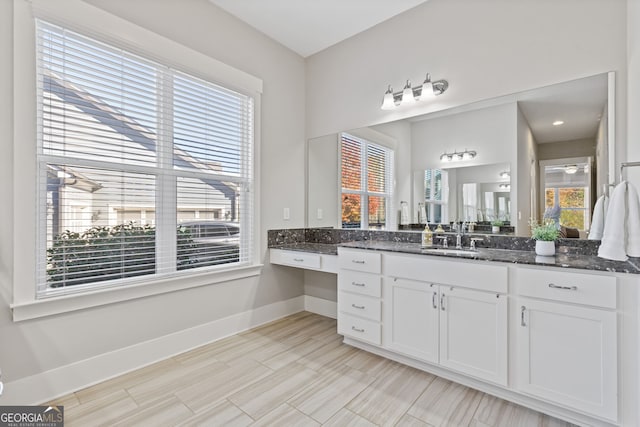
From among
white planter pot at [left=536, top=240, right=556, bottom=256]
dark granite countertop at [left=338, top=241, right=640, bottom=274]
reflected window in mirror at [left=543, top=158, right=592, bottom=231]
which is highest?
reflected window in mirror at [left=543, top=158, right=592, bottom=231]

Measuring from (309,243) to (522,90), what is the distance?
2.35 meters

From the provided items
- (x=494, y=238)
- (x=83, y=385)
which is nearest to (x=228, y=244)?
(x=83, y=385)

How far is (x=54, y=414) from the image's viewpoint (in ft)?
5.74

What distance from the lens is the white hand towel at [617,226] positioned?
62.9 inches

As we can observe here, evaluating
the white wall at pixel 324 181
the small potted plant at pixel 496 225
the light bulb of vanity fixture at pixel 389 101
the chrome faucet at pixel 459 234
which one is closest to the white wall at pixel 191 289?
the white wall at pixel 324 181

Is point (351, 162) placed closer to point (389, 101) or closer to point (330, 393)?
point (389, 101)

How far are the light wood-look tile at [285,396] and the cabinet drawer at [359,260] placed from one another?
0.70m

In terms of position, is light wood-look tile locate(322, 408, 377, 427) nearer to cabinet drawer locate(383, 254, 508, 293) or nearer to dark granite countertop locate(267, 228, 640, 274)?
cabinet drawer locate(383, 254, 508, 293)

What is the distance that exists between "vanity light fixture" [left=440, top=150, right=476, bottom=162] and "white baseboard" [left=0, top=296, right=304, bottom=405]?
2260 millimetres

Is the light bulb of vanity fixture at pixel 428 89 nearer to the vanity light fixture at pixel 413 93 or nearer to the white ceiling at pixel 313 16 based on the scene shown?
the vanity light fixture at pixel 413 93

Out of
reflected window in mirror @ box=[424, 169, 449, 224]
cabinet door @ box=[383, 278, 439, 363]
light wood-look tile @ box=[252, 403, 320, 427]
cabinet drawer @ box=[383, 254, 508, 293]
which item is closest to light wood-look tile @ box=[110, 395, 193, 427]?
light wood-look tile @ box=[252, 403, 320, 427]

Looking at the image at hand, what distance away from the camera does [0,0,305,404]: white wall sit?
5.75 ft

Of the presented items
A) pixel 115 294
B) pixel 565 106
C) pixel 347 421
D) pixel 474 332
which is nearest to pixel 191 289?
pixel 115 294

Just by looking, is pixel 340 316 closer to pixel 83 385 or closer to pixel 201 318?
pixel 201 318
